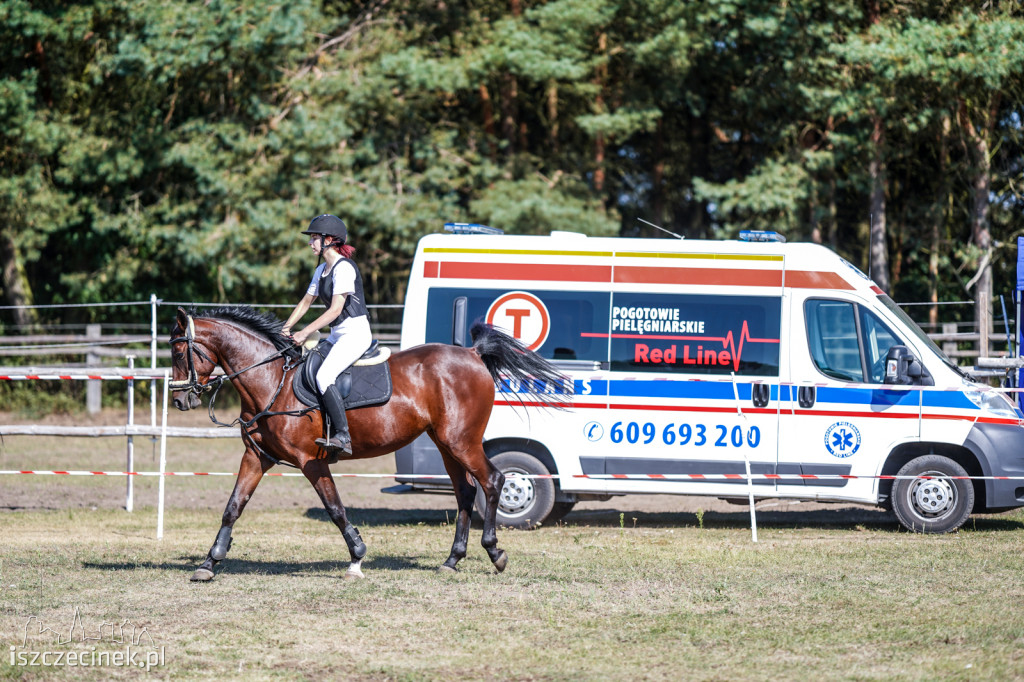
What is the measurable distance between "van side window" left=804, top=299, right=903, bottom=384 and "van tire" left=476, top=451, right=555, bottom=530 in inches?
112

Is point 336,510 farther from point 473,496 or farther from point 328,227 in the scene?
point 328,227

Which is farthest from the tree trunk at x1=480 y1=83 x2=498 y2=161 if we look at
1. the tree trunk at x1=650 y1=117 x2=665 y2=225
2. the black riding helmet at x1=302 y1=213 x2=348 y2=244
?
the black riding helmet at x1=302 y1=213 x2=348 y2=244

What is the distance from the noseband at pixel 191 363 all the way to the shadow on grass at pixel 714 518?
354 centimetres

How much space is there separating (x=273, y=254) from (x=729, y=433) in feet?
40.6

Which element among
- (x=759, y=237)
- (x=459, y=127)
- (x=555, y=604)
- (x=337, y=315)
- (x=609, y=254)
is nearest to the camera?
(x=555, y=604)

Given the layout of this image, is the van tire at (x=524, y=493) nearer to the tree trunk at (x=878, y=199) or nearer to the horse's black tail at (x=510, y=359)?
the horse's black tail at (x=510, y=359)

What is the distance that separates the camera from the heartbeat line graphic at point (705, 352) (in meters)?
10.8

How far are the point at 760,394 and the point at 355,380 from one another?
13.4ft

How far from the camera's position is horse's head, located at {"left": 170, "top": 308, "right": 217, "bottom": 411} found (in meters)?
8.39

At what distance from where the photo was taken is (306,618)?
7082mm

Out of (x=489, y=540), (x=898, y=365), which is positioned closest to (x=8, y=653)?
(x=489, y=540)

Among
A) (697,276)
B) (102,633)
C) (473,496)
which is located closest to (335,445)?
(473,496)

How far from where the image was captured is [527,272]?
11.0m

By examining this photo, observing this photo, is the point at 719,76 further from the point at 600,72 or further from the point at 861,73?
the point at 861,73
